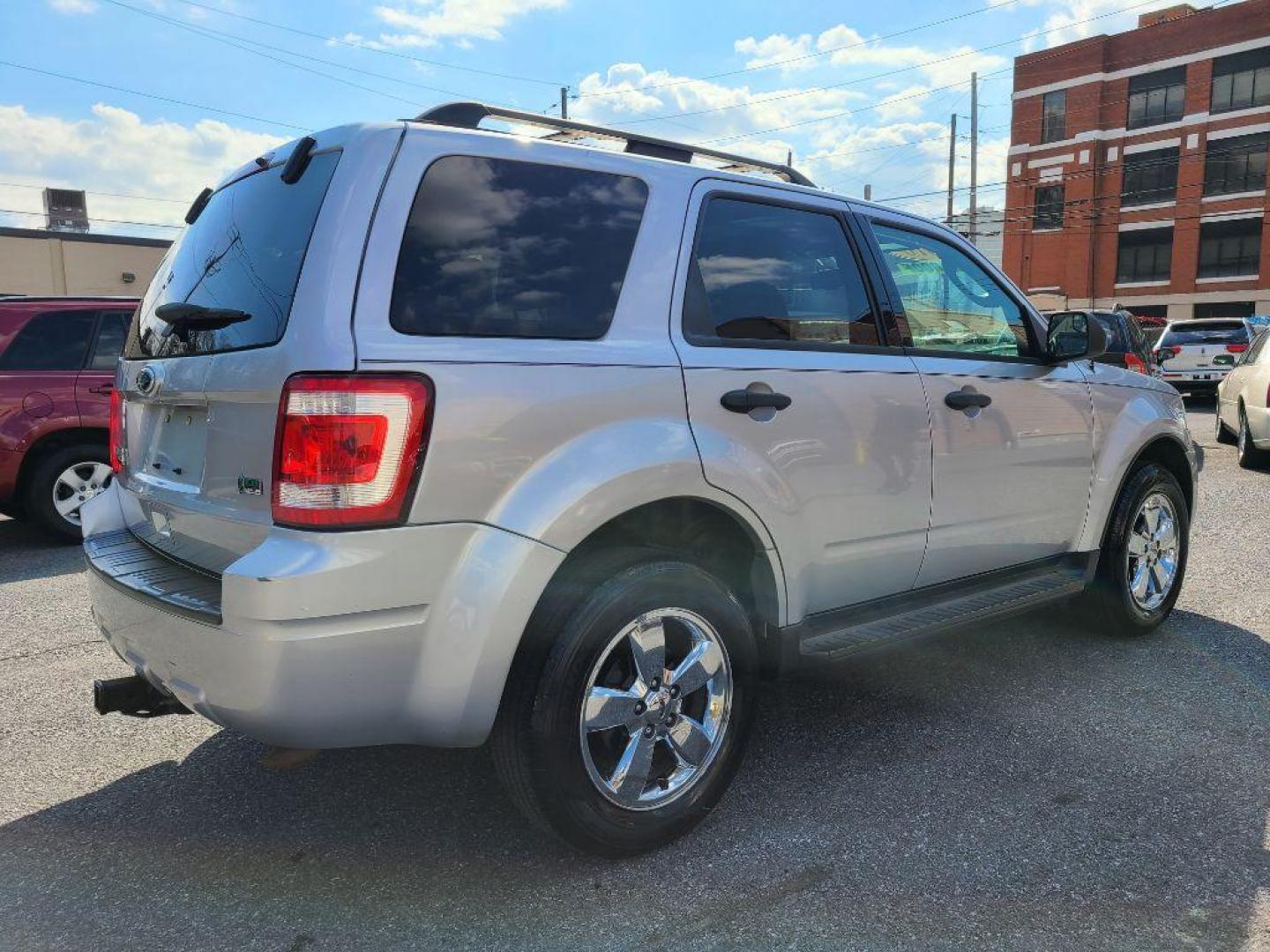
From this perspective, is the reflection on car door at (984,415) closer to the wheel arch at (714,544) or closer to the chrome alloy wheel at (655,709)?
the wheel arch at (714,544)

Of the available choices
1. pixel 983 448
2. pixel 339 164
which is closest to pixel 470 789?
pixel 339 164

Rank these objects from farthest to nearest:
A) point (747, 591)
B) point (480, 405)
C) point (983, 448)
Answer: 1. point (983, 448)
2. point (747, 591)
3. point (480, 405)

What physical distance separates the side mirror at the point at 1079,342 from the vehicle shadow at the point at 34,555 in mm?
5604

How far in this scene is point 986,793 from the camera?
305 centimetres

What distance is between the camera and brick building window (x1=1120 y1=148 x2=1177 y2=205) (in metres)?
43.3

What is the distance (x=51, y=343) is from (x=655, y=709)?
6.20 meters

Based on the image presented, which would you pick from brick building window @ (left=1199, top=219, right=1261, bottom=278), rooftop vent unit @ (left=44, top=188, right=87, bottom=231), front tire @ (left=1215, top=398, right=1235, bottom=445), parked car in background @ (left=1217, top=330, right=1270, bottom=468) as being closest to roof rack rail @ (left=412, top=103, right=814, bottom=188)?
parked car in background @ (left=1217, top=330, right=1270, bottom=468)

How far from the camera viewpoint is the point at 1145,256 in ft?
146

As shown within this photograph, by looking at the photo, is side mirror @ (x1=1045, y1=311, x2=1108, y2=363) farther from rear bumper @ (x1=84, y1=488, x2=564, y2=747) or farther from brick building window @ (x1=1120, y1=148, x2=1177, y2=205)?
brick building window @ (x1=1120, y1=148, x2=1177, y2=205)

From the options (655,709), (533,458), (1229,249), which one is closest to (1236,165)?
(1229,249)

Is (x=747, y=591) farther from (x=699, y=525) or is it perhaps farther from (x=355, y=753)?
(x=355, y=753)

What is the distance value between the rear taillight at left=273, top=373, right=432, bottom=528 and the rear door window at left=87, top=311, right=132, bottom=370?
227 inches

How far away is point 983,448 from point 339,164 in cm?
245

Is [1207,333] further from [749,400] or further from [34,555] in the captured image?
[34,555]
